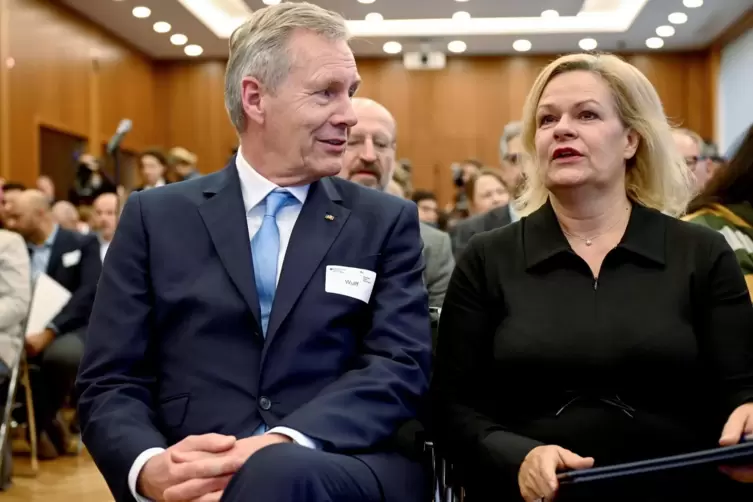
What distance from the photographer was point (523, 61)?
45.8ft

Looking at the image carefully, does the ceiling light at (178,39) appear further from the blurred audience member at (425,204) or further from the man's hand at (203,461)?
the man's hand at (203,461)

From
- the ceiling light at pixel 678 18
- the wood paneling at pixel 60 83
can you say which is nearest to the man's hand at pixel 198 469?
the wood paneling at pixel 60 83

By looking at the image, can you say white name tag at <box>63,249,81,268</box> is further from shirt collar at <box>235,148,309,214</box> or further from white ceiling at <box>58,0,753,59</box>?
white ceiling at <box>58,0,753,59</box>

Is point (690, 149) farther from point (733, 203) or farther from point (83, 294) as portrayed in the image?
point (83, 294)

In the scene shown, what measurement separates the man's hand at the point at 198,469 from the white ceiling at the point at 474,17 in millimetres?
9231

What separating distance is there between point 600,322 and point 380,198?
55cm

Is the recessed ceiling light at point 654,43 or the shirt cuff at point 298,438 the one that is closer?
the shirt cuff at point 298,438

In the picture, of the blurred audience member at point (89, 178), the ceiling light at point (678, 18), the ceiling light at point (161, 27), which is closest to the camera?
the blurred audience member at point (89, 178)

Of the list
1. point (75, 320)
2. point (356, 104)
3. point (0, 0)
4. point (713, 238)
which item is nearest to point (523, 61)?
point (0, 0)

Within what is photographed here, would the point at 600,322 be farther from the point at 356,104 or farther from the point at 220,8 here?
the point at 220,8

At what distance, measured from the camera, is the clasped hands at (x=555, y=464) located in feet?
5.55

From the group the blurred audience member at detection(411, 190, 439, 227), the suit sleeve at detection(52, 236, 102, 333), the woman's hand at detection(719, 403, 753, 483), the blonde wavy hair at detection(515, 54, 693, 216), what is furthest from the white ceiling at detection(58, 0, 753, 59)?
the woman's hand at detection(719, 403, 753, 483)

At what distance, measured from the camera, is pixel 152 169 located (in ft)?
21.2

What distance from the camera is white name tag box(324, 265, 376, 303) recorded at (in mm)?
1883
